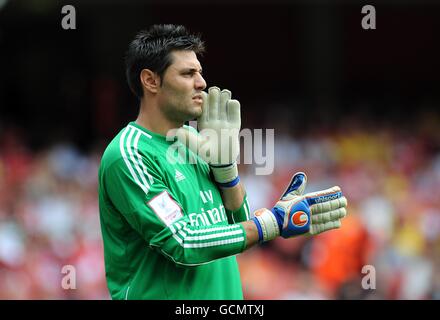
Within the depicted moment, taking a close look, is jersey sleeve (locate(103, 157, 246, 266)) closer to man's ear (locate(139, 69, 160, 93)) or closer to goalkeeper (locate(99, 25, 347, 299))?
goalkeeper (locate(99, 25, 347, 299))

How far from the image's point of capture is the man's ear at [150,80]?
13.7 feet

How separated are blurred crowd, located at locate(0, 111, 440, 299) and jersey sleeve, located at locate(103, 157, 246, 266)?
3.13 m

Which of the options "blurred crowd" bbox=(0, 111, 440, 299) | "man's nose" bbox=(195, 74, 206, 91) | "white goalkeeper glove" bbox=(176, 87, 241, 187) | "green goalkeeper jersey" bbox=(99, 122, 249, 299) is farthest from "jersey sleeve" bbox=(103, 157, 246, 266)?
"blurred crowd" bbox=(0, 111, 440, 299)

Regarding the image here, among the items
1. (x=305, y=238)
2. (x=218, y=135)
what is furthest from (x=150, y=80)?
(x=305, y=238)

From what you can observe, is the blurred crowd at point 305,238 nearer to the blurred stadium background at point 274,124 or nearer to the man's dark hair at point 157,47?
the blurred stadium background at point 274,124

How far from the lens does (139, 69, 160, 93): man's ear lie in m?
4.18

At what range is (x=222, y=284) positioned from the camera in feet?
Result: 13.7

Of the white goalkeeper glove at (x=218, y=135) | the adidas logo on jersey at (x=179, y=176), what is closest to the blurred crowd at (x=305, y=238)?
the white goalkeeper glove at (x=218, y=135)

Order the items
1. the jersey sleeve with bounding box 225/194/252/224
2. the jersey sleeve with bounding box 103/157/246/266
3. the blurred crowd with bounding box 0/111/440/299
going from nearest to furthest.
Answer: the jersey sleeve with bounding box 103/157/246/266 < the jersey sleeve with bounding box 225/194/252/224 < the blurred crowd with bounding box 0/111/440/299

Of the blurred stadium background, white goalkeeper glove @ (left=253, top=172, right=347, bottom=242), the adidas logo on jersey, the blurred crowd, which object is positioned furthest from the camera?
the blurred stadium background

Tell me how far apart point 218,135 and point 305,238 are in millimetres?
4803

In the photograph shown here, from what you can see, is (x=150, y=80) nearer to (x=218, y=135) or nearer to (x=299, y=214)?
(x=218, y=135)

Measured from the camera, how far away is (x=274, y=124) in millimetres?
14320
